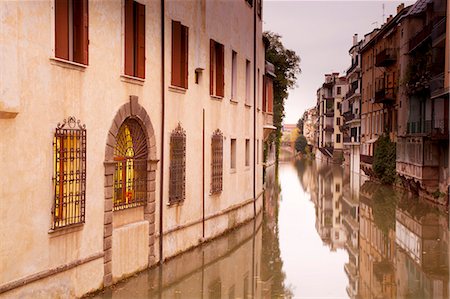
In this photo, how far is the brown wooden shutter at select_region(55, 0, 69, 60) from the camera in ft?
36.3

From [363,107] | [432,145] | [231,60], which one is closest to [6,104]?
[231,60]

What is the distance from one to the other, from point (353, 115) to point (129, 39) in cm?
5692

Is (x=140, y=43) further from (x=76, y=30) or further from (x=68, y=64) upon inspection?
(x=68, y=64)

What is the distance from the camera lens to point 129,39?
13797mm

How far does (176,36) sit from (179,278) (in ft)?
21.5

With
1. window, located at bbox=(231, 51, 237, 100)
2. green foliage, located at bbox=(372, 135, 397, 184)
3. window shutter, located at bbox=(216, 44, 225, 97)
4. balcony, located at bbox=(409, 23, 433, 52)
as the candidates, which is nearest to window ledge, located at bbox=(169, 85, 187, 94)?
window shutter, located at bbox=(216, 44, 225, 97)

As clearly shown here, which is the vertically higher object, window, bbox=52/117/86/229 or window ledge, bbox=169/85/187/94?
window ledge, bbox=169/85/187/94

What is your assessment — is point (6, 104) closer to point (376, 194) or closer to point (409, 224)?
point (409, 224)

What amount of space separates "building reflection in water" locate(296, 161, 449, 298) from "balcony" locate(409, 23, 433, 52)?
31.4 ft

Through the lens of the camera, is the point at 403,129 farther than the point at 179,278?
Yes

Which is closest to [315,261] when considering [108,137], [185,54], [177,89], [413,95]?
[177,89]

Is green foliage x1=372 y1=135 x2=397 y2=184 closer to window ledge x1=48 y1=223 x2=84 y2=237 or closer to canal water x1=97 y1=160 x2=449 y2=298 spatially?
canal water x1=97 y1=160 x2=449 y2=298

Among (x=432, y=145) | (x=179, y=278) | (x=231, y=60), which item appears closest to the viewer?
(x=179, y=278)

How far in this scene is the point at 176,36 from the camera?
645 inches
